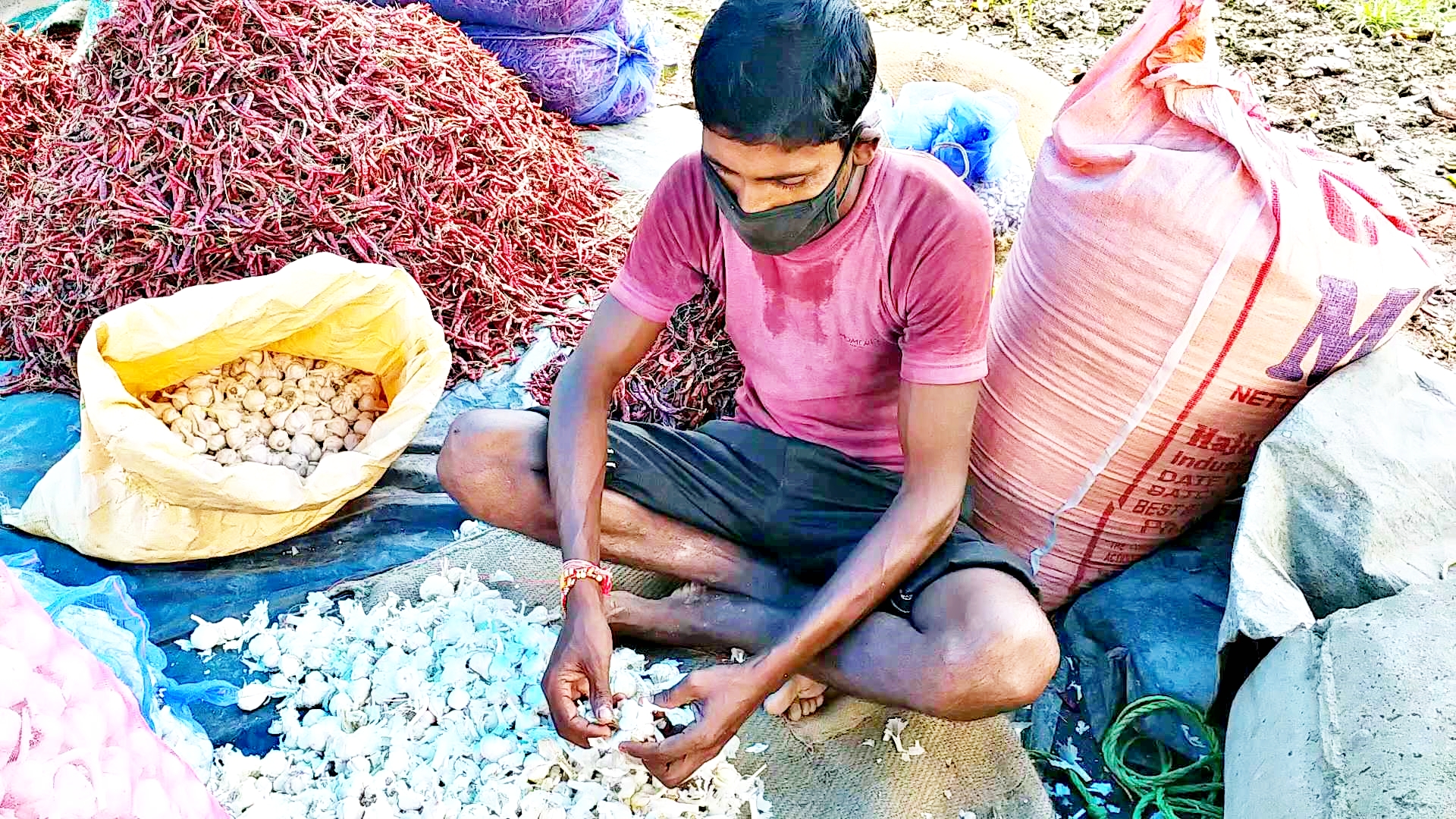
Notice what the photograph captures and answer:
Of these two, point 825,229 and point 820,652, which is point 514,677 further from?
point 825,229

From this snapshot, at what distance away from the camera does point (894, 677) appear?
1882 mm

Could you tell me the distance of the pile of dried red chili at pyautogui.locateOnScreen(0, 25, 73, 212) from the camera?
3.42 meters

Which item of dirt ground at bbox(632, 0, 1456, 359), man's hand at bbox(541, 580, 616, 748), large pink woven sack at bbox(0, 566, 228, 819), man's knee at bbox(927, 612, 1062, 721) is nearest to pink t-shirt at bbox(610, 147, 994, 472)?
man's knee at bbox(927, 612, 1062, 721)

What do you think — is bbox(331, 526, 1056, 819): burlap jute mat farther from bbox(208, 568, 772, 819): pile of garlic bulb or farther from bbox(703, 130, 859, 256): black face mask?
bbox(703, 130, 859, 256): black face mask

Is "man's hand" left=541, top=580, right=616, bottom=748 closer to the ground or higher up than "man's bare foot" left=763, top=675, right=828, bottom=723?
higher up

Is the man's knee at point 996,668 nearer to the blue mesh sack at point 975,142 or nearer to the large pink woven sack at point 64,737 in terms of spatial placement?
the large pink woven sack at point 64,737

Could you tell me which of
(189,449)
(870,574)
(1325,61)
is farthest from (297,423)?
(1325,61)

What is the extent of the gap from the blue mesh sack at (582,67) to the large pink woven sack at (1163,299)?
2.30m

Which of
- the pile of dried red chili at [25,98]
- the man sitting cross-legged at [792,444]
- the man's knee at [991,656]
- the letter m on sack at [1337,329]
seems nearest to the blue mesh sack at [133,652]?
the man sitting cross-legged at [792,444]

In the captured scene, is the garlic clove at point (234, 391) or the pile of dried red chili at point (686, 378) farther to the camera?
the pile of dried red chili at point (686, 378)

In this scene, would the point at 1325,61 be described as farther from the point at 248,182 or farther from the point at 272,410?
the point at 272,410

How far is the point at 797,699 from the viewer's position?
2092 mm

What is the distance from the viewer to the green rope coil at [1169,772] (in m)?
1.97

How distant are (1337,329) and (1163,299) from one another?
0.29 m
